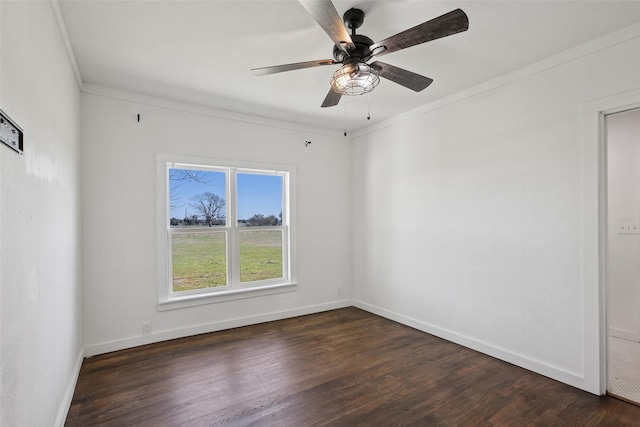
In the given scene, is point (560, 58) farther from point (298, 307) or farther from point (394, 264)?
point (298, 307)

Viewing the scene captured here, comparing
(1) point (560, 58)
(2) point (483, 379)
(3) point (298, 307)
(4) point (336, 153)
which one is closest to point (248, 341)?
(3) point (298, 307)

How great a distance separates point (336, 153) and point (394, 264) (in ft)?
6.18

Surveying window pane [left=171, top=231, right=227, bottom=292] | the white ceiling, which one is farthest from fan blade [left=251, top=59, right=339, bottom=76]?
window pane [left=171, top=231, right=227, bottom=292]

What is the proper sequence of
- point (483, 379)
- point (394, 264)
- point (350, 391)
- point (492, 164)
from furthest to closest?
point (394, 264) < point (492, 164) < point (483, 379) < point (350, 391)

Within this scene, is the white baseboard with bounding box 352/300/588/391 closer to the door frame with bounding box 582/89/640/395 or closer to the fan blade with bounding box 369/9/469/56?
the door frame with bounding box 582/89/640/395

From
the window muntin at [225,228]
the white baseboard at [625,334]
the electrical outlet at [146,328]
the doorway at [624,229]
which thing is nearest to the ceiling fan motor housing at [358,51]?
the window muntin at [225,228]

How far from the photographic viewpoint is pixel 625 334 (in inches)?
136

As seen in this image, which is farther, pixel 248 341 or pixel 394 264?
pixel 394 264

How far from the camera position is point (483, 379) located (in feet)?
8.55

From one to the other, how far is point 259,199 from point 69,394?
8.81 ft

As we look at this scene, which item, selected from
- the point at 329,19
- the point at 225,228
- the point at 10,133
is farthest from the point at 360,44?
the point at 225,228

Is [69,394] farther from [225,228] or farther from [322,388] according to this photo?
[225,228]

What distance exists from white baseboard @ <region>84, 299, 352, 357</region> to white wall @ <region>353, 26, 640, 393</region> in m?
0.99

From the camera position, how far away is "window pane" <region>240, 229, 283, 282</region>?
4.10 metres
